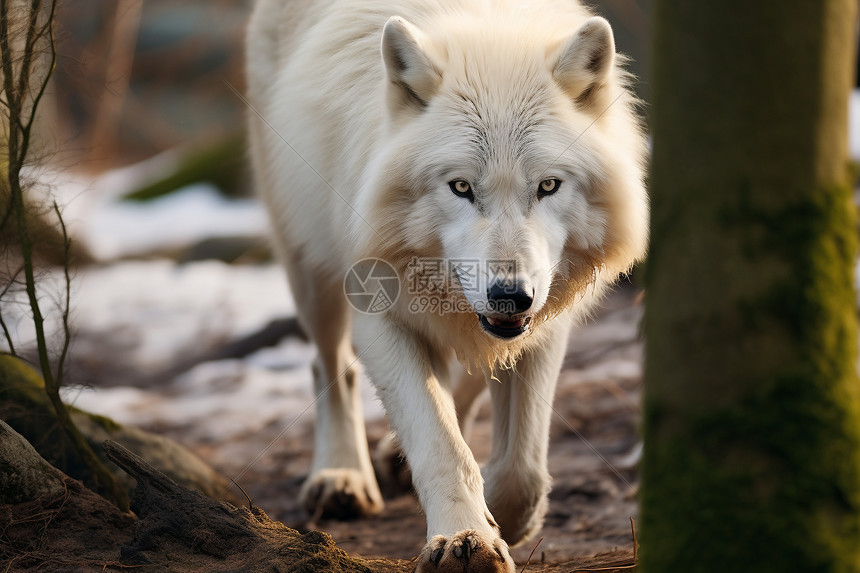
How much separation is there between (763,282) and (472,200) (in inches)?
49.0

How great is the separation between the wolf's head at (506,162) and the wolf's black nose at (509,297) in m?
0.01

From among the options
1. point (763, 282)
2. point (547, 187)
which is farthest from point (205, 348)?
point (763, 282)

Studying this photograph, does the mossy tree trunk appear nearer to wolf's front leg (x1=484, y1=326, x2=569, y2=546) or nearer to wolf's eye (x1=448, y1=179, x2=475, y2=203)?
wolf's eye (x1=448, y1=179, x2=475, y2=203)

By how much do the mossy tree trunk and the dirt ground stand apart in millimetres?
1446

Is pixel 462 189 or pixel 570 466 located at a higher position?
pixel 462 189

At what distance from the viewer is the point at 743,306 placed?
59.1 inches

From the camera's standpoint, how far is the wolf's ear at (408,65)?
8.75ft

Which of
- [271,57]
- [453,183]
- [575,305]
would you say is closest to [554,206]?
[453,183]

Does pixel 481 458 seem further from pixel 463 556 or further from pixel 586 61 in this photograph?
pixel 586 61

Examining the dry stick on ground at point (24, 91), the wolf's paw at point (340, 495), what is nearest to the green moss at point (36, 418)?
the dry stick on ground at point (24, 91)

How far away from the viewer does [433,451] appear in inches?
102

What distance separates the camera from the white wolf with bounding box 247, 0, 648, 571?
2.53 metres

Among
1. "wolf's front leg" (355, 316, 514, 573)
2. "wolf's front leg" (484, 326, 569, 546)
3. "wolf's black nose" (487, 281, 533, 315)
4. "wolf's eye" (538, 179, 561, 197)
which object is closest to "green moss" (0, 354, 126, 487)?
"wolf's front leg" (355, 316, 514, 573)

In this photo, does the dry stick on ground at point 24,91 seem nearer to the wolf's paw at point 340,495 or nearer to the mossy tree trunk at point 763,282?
the wolf's paw at point 340,495
